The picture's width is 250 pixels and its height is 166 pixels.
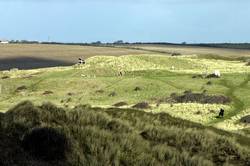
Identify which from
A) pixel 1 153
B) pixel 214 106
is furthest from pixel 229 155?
pixel 214 106

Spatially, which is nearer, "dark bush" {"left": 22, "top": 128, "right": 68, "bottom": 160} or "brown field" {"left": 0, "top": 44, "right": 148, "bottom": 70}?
"dark bush" {"left": 22, "top": 128, "right": 68, "bottom": 160}

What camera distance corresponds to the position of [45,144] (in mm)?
18484

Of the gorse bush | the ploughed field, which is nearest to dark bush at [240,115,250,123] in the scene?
the ploughed field

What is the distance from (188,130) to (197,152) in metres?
2.99

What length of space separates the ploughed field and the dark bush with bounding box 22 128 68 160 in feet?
0.15

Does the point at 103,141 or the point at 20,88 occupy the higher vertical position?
the point at 103,141

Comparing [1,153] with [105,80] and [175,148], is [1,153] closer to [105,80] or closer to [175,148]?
[175,148]

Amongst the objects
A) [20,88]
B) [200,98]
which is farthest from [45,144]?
[20,88]

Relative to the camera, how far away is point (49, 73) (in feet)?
A: 382

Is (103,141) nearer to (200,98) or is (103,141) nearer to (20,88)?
(200,98)

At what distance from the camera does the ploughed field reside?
2023cm

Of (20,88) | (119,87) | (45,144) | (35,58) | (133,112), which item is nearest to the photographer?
(45,144)

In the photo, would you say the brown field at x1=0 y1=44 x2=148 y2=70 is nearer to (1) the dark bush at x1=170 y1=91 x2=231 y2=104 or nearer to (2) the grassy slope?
(2) the grassy slope

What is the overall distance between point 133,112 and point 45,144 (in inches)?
535
